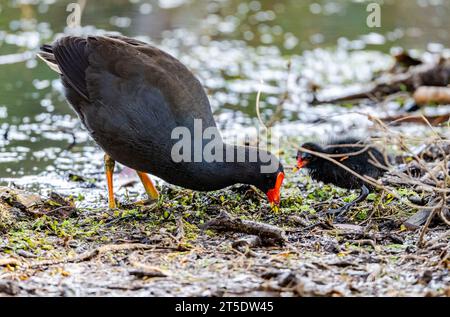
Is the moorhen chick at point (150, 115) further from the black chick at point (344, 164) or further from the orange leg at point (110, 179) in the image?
the black chick at point (344, 164)

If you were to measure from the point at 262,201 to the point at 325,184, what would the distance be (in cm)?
72

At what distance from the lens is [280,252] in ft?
16.7

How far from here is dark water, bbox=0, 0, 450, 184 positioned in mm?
8773

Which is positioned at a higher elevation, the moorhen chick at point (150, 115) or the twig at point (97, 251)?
the moorhen chick at point (150, 115)

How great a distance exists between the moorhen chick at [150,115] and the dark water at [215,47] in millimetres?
1535

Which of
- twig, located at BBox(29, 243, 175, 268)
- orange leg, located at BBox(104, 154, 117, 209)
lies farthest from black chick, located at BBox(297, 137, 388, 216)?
twig, located at BBox(29, 243, 175, 268)

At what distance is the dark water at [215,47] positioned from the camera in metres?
8.77

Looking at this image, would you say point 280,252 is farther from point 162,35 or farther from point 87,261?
point 162,35

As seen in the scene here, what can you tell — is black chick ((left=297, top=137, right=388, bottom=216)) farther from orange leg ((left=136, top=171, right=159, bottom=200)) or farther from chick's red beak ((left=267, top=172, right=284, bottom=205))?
orange leg ((left=136, top=171, right=159, bottom=200))

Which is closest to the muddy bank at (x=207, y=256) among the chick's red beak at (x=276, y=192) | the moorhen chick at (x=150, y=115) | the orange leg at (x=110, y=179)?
the chick's red beak at (x=276, y=192)

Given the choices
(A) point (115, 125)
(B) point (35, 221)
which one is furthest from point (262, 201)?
(B) point (35, 221)

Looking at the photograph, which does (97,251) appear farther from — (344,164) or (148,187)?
(344,164)

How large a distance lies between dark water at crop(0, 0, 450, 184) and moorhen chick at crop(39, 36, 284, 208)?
1.54 m

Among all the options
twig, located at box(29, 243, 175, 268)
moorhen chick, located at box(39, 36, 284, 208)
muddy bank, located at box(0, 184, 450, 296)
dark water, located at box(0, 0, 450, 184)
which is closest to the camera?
muddy bank, located at box(0, 184, 450, 296)
